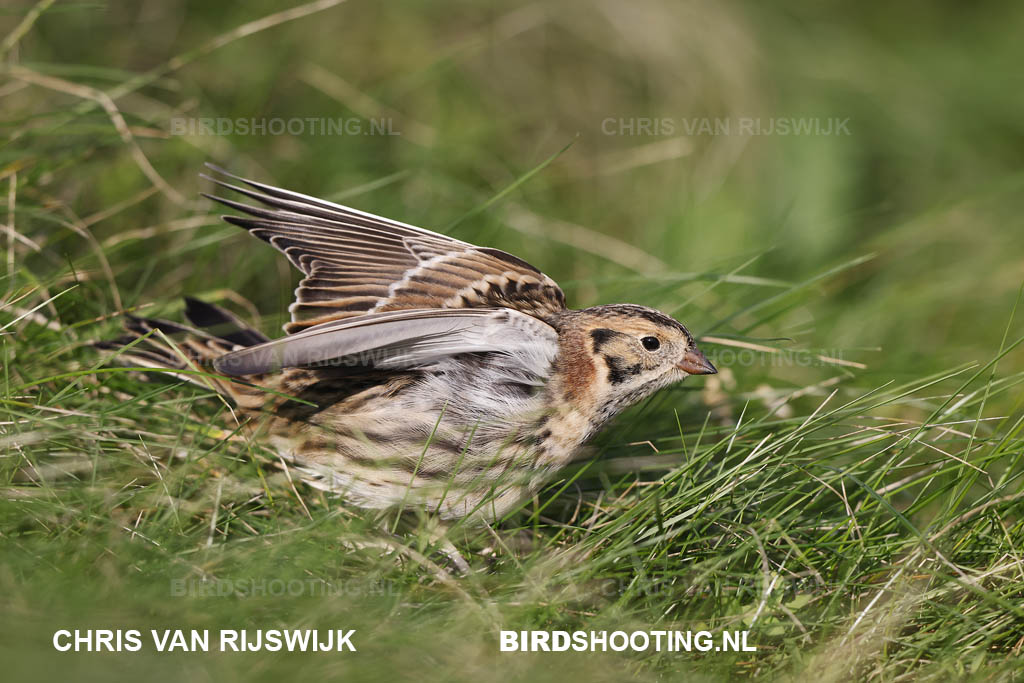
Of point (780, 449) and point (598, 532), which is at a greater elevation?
point (780, 449)

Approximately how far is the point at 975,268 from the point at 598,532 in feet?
13.4

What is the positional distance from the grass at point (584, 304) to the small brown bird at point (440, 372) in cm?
19

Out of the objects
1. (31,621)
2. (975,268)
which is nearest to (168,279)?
(31,621)

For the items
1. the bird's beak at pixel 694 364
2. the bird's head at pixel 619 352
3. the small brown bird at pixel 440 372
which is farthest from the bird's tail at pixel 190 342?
the bird's beak at pixel 694 364

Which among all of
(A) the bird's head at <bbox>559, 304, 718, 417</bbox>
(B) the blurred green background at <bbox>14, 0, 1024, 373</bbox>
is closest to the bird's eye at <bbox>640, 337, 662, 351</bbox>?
(A) the bird's head at <bbox>559, 304, 718, 417</bbox>

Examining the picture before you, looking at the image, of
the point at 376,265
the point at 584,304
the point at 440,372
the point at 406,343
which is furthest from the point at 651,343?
the point at 584,304

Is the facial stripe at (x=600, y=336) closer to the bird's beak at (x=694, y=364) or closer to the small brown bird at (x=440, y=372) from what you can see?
the small brown bird at (x=440, y=372)

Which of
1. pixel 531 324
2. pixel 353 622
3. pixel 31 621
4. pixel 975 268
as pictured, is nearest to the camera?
pixel 31 621

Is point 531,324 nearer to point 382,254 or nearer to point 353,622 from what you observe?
point 382,254

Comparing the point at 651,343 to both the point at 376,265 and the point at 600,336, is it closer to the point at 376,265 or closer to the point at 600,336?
the point at 600,336

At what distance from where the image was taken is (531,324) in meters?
3.50

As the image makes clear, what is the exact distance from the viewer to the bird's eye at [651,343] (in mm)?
3723

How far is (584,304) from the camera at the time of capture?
548 cm

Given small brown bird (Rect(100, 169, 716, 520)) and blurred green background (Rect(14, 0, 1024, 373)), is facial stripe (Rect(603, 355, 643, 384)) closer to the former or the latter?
small brown bird (Rect(100, 169, 716, 520))
